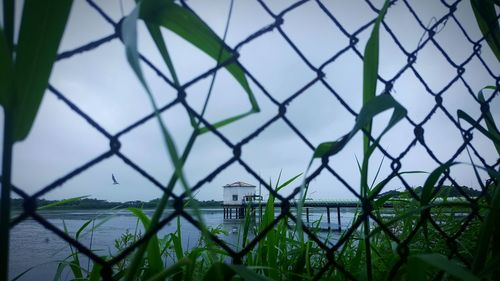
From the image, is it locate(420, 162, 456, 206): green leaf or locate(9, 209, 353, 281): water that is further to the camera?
locate(9, 209, 353, 281): water

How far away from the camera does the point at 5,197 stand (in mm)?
212

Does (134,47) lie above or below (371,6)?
below

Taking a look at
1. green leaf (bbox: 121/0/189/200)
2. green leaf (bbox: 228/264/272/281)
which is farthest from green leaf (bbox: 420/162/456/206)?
green leaf (bbox: 121/0/189/200)

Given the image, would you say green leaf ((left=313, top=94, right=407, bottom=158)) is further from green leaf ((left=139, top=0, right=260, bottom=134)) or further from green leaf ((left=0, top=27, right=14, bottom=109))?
green leaf ((left=0, top=27, right=14, bottom=109))

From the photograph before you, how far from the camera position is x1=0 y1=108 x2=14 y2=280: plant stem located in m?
0.21

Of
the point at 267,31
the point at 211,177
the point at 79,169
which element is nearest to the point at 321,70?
the point at 267,31

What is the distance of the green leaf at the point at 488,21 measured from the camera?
578mm

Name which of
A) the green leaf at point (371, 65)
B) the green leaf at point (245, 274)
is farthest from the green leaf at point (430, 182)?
the green leaf at point (245, 274)

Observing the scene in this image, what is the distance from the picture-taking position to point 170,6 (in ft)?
0.80

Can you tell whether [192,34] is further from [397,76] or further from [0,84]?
[397,76]

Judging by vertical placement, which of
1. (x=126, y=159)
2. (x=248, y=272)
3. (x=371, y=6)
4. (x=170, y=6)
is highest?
(x=371, y=6)

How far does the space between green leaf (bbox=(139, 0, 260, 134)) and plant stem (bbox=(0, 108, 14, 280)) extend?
4.8 inches

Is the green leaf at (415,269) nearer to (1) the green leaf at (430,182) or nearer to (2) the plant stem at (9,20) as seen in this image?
(1) the green leaf at (430,182)

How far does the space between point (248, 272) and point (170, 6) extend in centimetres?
24
